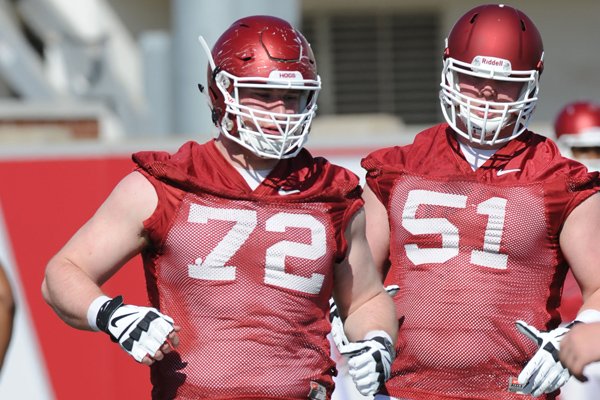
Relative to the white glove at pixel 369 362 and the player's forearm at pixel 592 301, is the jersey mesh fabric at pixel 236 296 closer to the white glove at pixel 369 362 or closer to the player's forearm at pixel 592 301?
the white glove at pixel 369 362

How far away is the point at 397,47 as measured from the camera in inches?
557

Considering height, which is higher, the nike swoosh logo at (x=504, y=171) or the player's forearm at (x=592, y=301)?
the nike swoosh logo at (x=504, y=171)

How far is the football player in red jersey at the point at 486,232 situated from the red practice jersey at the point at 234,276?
0.48m

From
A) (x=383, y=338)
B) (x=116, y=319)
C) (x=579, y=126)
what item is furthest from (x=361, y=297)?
(x=579, y=126)

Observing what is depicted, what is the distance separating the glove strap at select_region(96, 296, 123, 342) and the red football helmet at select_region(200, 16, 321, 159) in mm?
570

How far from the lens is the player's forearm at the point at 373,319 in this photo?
3908 millimetres

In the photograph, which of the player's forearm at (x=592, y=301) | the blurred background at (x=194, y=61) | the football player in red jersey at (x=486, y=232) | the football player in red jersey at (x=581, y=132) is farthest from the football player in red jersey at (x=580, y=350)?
the blurred background at (x=194, y=61)


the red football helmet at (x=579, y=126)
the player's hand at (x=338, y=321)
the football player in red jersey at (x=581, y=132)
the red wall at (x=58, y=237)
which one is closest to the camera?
the player's hand at (x=338, y=321)

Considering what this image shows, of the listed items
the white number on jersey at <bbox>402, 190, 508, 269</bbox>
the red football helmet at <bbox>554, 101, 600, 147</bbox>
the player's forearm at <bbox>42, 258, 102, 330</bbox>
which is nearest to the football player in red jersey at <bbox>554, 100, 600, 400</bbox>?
the red football helmet at <bbox>554, 101, 600, 147</bbox>

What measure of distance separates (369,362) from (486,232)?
27.3 inches

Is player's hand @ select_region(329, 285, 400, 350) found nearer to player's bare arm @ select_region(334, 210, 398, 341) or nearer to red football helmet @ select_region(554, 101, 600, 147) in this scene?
player's bare arm @ select_region(334, 210, 398, 341)

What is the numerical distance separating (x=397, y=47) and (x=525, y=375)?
10.5 meters

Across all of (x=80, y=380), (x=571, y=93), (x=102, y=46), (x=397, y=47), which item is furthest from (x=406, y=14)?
(x=80, y=380)

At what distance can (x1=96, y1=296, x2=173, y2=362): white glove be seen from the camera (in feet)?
11.4
